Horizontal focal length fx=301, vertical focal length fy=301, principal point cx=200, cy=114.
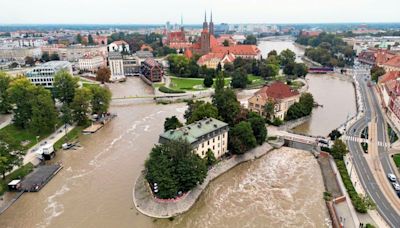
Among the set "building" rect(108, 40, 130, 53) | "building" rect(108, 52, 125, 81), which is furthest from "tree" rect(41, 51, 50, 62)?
"building" rect(108, 52, 125, 81)

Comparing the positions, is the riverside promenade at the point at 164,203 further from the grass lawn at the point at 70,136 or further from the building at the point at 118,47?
the building at the point at 118,47

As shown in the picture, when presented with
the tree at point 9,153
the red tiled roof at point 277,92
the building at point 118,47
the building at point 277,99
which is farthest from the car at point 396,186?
the building at point 118,47

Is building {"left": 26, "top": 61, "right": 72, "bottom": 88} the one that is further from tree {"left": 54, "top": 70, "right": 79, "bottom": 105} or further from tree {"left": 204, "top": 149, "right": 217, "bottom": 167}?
tree {"left": 204, "top": 149, "right": 217, "bottom": 167}

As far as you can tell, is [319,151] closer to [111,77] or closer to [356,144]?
[356,144]

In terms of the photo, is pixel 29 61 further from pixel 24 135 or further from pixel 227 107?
pixel 227 107

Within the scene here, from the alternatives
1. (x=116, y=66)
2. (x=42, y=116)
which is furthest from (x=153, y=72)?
(x=42, y=116)

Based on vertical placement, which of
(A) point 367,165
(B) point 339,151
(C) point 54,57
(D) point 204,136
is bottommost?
(A) point 367,165

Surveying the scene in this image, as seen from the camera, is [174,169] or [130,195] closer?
[174,169]
